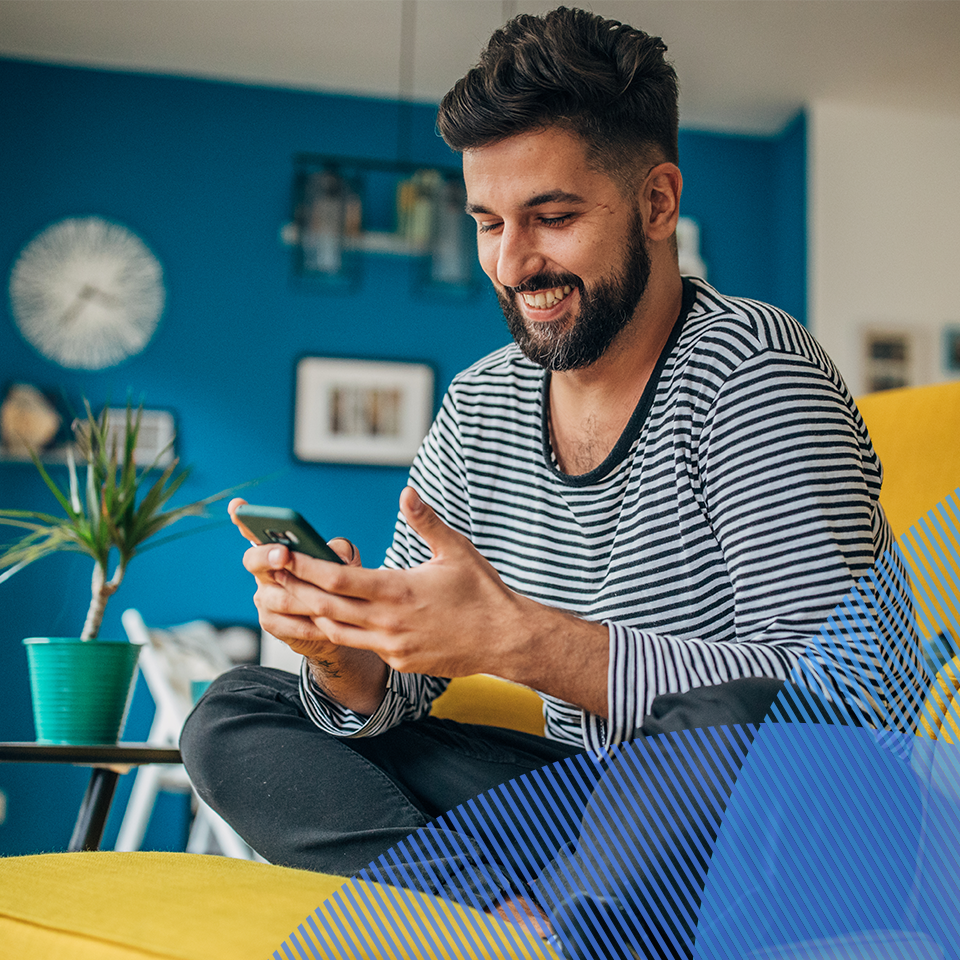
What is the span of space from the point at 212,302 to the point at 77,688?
2.77 m

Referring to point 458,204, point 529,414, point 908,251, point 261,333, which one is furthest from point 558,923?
point 908,251

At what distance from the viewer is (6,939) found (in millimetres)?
844

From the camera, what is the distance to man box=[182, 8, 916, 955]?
0.92 metres

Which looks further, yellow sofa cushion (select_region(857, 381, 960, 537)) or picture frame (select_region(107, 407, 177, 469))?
picture frame (select_region(107, 407, 177, 469))

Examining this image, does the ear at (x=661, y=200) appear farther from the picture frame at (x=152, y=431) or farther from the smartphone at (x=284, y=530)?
the picture frame at (x=152, y=431)

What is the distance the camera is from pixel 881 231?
4391 mm

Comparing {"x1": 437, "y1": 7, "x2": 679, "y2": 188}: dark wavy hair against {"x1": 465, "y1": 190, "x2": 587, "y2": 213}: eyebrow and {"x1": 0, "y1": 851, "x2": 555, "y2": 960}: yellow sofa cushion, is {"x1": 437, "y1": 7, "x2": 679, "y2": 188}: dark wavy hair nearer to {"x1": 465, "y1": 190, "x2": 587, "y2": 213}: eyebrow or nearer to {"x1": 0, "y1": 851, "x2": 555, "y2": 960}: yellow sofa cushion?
{"x1": 465, "y1": 190, "x2": 587, "y2": 213}: eyebrow

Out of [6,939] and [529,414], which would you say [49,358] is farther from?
[6,939]

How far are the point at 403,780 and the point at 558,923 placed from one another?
48 centimetres

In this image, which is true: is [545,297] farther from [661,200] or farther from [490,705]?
[490,705]

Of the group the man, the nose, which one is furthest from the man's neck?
the nose

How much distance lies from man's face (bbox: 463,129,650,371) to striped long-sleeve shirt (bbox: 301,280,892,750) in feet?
0.32

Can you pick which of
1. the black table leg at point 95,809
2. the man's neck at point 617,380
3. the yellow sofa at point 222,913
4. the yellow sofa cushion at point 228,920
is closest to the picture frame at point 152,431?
the black table leg at point 95,809

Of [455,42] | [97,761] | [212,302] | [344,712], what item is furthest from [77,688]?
[455,42]
